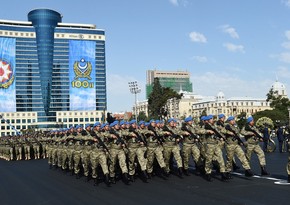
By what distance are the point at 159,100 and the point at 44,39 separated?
63476mm

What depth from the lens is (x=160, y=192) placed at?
31.4ft

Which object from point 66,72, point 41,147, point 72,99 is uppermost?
point 66,72

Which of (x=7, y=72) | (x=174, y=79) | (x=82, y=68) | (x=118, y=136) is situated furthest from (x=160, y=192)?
(x=174, y=79)

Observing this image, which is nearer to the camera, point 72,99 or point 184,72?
point 72,99

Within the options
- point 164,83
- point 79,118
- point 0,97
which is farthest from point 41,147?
point 164,83

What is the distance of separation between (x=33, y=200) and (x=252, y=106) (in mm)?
147334

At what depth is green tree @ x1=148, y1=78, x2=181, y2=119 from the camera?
72.7 m

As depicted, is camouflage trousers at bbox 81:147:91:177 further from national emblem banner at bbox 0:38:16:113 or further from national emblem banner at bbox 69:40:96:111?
national emblem banner at bbox 0:38:16:113

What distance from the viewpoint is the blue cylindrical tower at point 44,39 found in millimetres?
120938

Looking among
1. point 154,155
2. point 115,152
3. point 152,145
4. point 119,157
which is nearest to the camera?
point 119,157

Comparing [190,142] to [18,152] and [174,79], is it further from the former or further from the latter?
[174,79]

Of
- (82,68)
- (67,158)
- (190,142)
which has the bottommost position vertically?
(67,158)

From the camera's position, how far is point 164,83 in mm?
186000

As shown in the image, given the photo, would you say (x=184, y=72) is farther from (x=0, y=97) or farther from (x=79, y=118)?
(x=0, y=97)
